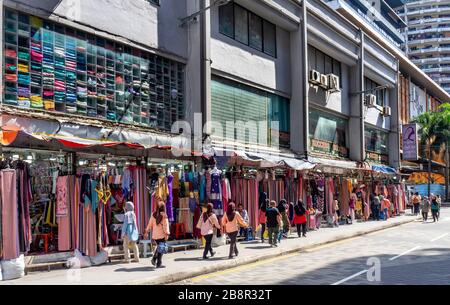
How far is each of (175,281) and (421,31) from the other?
129 metres

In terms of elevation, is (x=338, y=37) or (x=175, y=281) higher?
(x=338, y=37)

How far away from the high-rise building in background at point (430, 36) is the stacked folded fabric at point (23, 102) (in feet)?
389

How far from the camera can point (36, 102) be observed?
1297 centimetres

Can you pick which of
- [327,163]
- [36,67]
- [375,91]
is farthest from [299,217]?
[375,91]

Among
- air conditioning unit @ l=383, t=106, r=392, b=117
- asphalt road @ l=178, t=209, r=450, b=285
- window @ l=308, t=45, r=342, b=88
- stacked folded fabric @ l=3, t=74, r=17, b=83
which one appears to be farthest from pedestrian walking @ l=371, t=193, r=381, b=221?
stacked folded fabric @ l=3, t=74, r=17, b=83

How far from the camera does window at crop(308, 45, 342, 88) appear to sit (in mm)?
28205

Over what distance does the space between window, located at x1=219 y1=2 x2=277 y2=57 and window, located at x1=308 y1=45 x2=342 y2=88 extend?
3.92 metres

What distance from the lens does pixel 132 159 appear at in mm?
15031

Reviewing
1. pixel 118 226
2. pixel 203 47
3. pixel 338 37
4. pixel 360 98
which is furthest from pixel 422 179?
pixel 118 226

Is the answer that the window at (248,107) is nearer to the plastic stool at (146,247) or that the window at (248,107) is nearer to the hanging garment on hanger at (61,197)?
the plastic stool at (146,247)

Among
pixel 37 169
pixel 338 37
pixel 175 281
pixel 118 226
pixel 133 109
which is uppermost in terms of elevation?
pixel 338 37

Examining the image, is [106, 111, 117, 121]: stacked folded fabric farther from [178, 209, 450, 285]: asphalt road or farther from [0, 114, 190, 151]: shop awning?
[178, 209, 450, 285]: asphalt road

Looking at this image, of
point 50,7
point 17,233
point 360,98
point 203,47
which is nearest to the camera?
point 17,233
